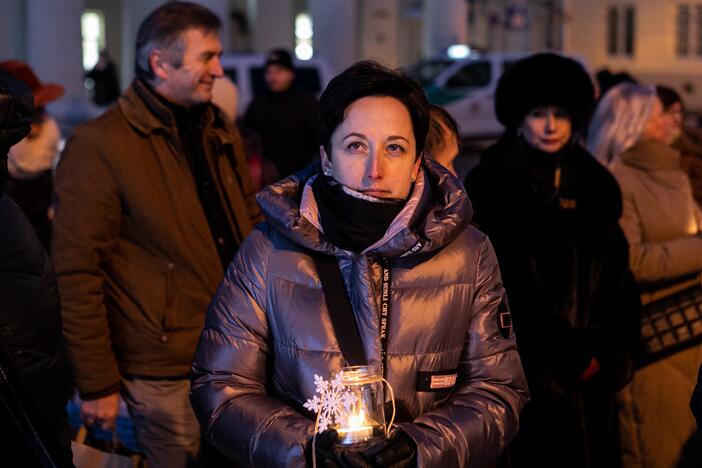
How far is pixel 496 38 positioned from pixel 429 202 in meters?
44.9

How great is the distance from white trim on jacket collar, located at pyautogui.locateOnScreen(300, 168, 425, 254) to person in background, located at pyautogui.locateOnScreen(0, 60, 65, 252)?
289 centimetres

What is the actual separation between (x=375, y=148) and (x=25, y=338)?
1.03m

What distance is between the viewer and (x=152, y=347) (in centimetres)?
477

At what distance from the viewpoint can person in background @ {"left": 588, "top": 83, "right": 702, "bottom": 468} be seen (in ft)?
18.4

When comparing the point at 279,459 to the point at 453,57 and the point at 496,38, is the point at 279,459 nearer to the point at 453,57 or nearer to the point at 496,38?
the point at 453,57

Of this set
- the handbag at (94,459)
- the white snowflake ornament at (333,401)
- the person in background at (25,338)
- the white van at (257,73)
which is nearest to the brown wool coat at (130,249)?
the handbag at (94,459)

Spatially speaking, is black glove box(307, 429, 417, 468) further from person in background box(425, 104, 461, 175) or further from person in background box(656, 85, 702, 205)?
person in background box(656, 85, 702, 205)

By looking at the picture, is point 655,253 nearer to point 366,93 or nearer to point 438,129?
point 438,129

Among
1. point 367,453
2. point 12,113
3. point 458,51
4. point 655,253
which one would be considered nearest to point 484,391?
point 367,453

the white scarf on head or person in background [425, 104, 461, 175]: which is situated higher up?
person in background [425, 104, 461, 175]

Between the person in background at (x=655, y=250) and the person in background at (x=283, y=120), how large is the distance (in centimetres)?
589

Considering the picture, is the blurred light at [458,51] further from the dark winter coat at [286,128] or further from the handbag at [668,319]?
the handbag at [668,319]

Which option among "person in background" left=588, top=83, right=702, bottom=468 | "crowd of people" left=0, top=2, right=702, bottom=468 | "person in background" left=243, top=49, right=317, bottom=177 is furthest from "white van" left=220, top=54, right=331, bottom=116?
"person in background" left=588, top=83, right=702, bottom=468

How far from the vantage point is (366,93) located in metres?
3.52
